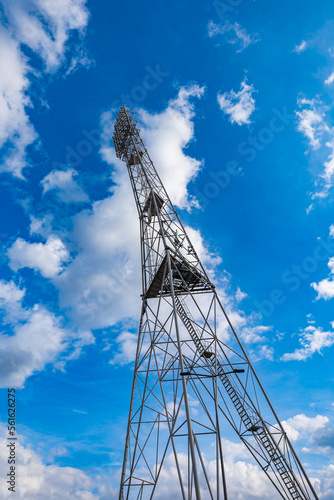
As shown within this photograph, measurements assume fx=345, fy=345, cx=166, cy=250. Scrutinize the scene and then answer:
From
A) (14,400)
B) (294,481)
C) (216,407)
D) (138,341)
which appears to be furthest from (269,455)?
(14,400)

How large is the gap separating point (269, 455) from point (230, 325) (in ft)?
23.5

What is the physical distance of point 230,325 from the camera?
840 inches

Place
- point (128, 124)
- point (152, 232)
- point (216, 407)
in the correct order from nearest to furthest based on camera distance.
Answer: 1. point (216, 407)
2. point (152, 232)
3. point (128, 124)

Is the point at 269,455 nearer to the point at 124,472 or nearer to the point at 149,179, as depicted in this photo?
the point at 124,472

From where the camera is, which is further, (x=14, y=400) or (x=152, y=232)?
(x=152, y=232)

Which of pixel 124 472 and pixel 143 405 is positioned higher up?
pixel 143 405

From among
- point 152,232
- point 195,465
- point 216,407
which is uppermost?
point 152,232

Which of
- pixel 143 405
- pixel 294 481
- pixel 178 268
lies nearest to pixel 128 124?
pixel 178 268

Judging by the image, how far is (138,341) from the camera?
2397 cm

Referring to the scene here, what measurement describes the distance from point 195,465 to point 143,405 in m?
9.07

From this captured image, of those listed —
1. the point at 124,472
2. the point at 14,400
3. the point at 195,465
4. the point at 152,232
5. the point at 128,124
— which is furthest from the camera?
the point at 128,124

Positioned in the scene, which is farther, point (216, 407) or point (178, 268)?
point (178, 268)

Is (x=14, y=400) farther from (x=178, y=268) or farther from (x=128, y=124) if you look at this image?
(x=128, y=124)

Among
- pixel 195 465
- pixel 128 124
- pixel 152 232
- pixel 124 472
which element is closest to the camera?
pixel 195 465
